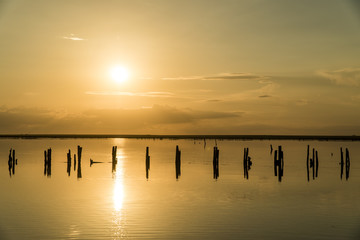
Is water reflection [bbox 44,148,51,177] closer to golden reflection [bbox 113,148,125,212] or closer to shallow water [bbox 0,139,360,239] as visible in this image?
shallow water [bbox 0,139,360,239]

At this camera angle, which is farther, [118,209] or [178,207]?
[178,207]

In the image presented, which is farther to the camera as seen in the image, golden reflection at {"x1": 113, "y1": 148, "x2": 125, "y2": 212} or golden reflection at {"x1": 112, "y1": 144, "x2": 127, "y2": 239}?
golden reflection at {"x1": 113, "y1": 148, "x2": 125, "y2": 212}

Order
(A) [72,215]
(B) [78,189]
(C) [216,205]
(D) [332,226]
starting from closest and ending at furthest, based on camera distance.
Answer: (D) [332,226] < (A) [72,215] < (C) [216,205] < (B) [78,189]

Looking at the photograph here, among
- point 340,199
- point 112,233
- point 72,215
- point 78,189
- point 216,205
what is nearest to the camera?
point 112,233

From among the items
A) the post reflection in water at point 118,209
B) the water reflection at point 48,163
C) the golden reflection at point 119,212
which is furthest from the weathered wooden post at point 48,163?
the golden reflection at point 119,212

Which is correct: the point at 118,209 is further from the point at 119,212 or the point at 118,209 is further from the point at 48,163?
the point at 48,163

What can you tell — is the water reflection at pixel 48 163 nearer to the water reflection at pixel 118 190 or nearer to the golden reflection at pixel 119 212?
the water reflection at pixel 118 190

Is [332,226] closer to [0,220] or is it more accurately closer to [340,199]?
[340,199]

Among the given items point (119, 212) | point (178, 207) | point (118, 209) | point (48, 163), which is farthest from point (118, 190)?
point (48, 163)

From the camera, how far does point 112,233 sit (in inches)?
776

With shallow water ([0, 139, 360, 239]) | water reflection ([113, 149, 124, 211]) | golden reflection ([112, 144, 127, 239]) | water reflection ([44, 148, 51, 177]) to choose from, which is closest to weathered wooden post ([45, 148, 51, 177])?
water reflection ([44, 148, 51, 177])

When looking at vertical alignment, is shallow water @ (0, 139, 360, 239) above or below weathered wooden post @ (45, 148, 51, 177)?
below

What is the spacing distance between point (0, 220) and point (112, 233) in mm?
6728

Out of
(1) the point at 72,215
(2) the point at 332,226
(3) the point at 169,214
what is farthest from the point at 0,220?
(2) the point at 332,226
